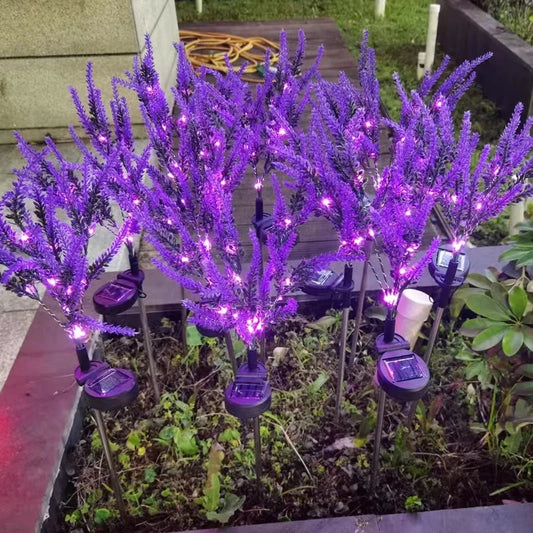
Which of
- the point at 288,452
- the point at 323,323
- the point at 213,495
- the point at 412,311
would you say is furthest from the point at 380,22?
the point at 213,495

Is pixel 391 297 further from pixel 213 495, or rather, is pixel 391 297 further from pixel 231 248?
pixel 213 495

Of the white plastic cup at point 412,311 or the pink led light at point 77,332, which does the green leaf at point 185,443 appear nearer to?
the pink led light at point 77,332

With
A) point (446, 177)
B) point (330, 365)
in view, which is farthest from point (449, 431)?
point (446, 177)

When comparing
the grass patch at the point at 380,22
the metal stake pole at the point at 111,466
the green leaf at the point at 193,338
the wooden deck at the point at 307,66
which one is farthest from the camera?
the grass patch at the point at 380,22

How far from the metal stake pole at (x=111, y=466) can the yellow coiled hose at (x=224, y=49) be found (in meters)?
4.31

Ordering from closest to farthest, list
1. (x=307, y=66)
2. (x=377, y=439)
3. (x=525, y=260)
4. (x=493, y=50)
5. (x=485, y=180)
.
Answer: (x=485, y=180), (x=377, y=439), (x=525, y=260), (x=493, y=50), (x=307, y=66)

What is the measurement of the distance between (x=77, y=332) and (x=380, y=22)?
664 cm

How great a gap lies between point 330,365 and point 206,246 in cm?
89

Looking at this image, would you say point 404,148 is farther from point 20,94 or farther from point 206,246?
point 20,94

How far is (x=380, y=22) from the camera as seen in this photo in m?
6.77

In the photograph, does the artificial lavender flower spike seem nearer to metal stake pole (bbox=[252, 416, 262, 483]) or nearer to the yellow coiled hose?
metal stake pole (bbox=[252, 416, 262, 483])

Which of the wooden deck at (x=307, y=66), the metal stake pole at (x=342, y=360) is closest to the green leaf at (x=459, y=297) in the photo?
the metal stake pole at (x=342, y=360)

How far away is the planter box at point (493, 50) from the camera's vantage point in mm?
4250

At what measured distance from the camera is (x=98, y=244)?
2889mm
